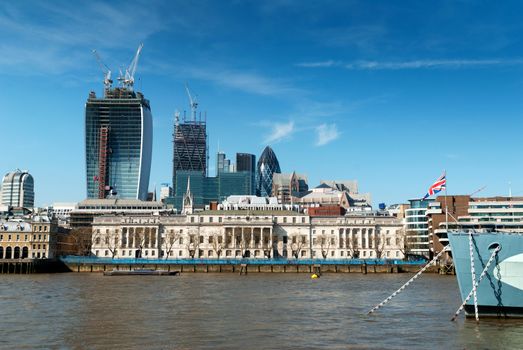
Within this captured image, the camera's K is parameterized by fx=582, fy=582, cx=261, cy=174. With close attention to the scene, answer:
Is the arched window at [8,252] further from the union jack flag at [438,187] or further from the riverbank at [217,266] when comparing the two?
the union jack flag at [438,187]

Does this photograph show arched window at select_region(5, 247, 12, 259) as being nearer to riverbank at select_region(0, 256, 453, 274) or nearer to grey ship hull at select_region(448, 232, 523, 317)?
riverbank at select_region(0, 256, 453, 274)

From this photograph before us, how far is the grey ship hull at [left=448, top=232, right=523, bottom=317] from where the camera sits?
4538 centimetres

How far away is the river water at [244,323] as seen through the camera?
41938 millimetres

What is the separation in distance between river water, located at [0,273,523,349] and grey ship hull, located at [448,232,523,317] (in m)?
1.36

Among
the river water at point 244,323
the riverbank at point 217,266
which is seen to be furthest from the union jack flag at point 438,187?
the riverbank at point 217,266

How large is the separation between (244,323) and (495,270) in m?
21.6

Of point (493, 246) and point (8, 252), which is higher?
point (493, 246)

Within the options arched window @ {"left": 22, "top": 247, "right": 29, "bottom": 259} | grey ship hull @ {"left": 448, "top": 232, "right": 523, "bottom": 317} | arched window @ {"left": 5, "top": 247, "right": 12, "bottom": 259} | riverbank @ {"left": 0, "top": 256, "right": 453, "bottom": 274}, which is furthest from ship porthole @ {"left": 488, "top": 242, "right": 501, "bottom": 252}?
arched window @ {"left": 5, "top": 247, "right": 12, "bottom": 259}

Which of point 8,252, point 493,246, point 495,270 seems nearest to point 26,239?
point 8,252

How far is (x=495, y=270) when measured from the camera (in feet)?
151

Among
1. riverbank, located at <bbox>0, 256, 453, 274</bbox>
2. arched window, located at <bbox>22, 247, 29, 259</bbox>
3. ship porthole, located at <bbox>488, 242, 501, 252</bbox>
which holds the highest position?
ship porthole, located at <bbox>488, 242, 501, 252</bbox>

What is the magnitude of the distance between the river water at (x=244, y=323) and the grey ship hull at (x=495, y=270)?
4.45 feet

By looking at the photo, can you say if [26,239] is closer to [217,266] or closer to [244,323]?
[217,266]

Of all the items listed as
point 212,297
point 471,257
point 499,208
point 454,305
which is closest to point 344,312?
point 454,305
